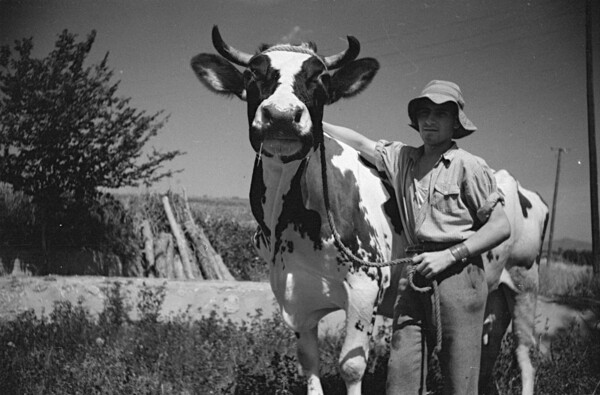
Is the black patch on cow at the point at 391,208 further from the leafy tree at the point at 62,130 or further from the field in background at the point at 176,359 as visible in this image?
the leafy tree at the point at 62,130

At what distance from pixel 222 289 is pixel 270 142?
16.1 feet

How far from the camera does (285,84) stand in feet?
10.3

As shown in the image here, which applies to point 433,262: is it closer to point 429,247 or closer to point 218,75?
point 429,247

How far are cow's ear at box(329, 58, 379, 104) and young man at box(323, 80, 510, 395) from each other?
74cm

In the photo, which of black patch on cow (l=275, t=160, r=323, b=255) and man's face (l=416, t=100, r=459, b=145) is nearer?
man's face (l=416, t=100, r=459, b=145)

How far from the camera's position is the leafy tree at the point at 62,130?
23.6 ft

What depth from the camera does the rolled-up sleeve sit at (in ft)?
9.53

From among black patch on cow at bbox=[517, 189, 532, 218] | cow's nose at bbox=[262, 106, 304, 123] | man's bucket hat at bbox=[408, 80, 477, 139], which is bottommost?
black patch on cow at bbox=[517, 189, 532, 218]

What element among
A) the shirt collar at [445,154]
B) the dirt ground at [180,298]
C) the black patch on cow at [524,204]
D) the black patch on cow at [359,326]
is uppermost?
the shirt collar at [445,154]

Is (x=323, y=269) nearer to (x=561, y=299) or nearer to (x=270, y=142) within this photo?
(x=270, y=142)

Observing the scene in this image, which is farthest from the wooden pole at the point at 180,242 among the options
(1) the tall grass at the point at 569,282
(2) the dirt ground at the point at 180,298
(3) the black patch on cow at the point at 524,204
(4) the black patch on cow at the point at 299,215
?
(4) the black patch on cow at the point at 299,215

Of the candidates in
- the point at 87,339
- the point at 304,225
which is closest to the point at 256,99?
the point at 304,225

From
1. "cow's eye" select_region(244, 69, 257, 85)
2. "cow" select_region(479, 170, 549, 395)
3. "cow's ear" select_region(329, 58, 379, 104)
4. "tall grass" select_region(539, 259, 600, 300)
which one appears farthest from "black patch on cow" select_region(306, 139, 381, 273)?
"tall grass" select_region(539, 259, 600, 300)

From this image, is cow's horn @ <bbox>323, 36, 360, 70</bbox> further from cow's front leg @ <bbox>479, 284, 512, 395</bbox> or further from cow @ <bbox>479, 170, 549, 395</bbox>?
cow's front leg @ <bbox>479, 284, 512, 395</bbox>
